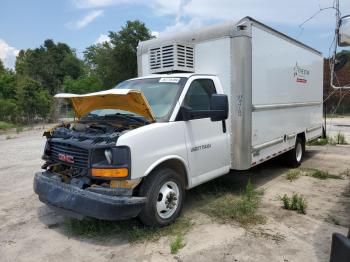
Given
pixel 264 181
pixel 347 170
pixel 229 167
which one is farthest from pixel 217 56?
pixel 347 170

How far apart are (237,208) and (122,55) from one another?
3522cm

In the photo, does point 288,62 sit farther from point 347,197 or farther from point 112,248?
point 112,248

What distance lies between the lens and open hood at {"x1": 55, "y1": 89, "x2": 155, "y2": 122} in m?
4.70

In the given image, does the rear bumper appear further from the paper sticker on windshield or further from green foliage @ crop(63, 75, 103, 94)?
green foliage @ crop(63, 75, 103, 94)

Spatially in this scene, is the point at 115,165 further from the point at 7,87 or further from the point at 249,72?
the point at 7,87

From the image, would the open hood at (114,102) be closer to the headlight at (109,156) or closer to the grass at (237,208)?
the headlight at (109,156)

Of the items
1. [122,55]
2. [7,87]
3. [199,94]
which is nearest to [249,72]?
[199,94]

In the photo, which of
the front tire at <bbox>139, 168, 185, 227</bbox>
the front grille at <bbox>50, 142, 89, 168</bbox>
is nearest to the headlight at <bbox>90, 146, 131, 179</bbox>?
the front grille at <bbox>50, 142, 89, 168</bbox>

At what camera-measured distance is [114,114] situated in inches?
211

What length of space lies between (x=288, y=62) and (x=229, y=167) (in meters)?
3.12

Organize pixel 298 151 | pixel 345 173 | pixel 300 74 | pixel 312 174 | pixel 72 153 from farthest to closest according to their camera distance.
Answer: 1. pixel 298 151
2. pixel 300 74
3. pixel 345 173
4. pixel 312 174
5. pixel 72 153

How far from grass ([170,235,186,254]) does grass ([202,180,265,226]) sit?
942 mm

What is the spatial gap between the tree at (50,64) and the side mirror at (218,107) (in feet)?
217

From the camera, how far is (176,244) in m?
4.33
